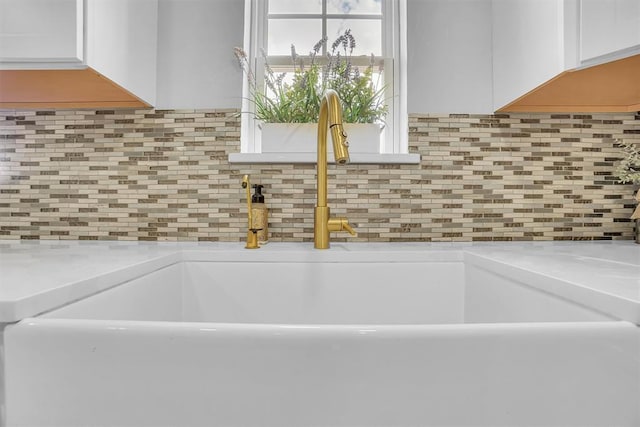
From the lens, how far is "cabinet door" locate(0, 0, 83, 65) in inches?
36.6

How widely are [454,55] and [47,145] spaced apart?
1.43m

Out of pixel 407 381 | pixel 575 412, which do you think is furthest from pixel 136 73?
pixel 575 412

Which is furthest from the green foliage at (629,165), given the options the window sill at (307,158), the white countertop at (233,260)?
the window sill at (307,158)

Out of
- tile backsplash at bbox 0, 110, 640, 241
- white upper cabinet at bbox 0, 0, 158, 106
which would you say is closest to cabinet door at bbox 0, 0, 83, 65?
white upper cabinet at bbox 0, 0, 158, 106

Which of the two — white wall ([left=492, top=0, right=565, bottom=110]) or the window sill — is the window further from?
white wall ([left=492, top=0, right=565, bottom=110])

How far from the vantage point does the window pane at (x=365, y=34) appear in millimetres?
1456

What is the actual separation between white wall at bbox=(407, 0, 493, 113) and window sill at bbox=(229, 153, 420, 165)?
0.59 ft

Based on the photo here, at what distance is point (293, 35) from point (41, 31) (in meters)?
0.83

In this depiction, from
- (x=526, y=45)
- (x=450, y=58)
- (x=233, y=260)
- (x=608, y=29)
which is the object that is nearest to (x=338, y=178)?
(x=233, y=260)

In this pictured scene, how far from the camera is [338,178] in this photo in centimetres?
129

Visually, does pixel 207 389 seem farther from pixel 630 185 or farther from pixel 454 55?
pixel 630 185

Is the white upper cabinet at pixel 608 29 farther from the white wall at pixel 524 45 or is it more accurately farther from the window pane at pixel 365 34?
the window pane at pixel 365 34

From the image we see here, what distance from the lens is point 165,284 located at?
2.99 feet

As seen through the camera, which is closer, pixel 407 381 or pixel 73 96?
pixel 407 381
